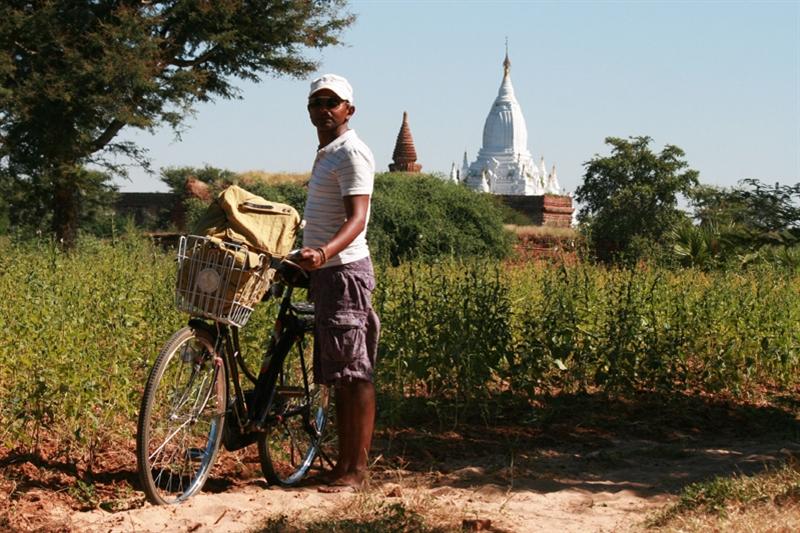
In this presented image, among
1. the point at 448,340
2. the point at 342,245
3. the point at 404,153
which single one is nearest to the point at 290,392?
the point at 342,245

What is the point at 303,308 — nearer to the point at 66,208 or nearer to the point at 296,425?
the point at 296,425

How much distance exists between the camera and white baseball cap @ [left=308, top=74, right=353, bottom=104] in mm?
4184

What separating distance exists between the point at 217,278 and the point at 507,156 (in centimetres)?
7665

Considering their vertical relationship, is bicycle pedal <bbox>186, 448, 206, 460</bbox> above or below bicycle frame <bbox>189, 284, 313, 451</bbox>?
below

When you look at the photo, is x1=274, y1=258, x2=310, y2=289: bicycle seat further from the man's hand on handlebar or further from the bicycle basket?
the bicycle basket

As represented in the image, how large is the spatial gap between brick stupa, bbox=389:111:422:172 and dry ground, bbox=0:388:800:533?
37537 mm

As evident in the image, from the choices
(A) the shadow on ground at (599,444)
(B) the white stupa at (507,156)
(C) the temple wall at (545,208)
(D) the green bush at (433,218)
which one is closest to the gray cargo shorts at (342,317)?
(A) the shadow on ground at (599,444)

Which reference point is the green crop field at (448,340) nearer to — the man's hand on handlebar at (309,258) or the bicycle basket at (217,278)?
the bicycle basket at (217,278)

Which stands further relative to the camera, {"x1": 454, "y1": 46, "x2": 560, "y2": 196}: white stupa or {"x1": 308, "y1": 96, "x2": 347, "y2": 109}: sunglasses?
{"x1": 454, "y1": 46, "x2": 560, "y2": 196}: white stupa

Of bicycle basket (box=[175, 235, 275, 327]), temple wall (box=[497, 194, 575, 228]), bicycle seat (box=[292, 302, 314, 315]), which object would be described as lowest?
bicycle seat (box=[292, 302, 314, 315])

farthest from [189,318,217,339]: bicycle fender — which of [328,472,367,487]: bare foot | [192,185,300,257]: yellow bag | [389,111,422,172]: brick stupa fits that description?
[389,111,422,172]: brick stupa

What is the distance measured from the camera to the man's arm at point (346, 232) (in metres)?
4.00

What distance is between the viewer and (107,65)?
19609 millimetres

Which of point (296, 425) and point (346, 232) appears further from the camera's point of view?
point (296, 425)
